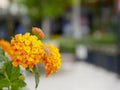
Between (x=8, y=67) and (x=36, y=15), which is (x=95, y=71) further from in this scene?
(x=8, y=67)

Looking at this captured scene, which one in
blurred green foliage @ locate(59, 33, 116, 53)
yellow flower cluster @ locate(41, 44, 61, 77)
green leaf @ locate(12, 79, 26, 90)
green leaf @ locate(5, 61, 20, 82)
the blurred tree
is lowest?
blurred green foliage @ locate(59, 33, 116, 53)

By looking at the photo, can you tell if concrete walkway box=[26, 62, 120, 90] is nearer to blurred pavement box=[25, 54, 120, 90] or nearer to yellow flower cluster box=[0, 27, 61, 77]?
blurred pavement box=[25, 54, 120, 90]

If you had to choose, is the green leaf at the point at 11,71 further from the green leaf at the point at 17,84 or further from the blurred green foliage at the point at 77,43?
the blurred green foliage at the point at 77,43

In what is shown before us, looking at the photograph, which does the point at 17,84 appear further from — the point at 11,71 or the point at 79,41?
the point at 79,41

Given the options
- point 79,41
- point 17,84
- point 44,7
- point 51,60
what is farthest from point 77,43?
point 51,60

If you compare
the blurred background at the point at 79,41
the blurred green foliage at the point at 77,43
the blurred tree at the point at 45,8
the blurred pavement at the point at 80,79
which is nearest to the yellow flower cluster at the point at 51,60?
the blurred background at the point at 79,41

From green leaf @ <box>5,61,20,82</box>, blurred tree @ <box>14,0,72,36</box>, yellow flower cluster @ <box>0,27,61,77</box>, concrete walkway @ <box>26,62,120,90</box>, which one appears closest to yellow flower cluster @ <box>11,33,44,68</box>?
yellow flower cluster @ <box>0,27,61,77</box>

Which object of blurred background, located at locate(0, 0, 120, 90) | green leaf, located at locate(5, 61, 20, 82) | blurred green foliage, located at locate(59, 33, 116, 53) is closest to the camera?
green leaf, located at locate(5, 61, 20, 82)

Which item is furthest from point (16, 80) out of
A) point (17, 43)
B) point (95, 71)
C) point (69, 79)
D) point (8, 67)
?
point (95, 71)
